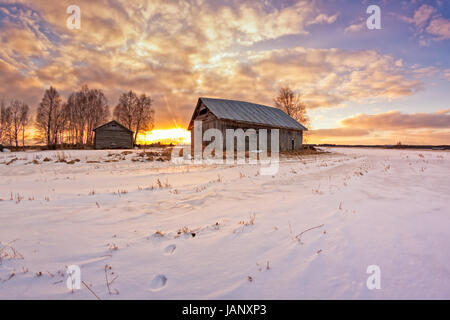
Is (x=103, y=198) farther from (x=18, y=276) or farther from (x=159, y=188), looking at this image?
(x=18, y=276)

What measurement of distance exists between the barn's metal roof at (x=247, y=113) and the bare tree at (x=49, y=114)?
93.3 feet

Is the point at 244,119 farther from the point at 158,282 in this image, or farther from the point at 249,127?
the point at 158,282

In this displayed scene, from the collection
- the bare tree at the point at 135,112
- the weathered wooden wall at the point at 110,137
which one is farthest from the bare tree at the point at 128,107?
the weathered wooden wall at the point at 110,137

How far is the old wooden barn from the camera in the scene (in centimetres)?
2019

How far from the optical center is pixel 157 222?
2.86m

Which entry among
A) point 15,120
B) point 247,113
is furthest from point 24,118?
point 247,113

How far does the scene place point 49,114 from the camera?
31672mm

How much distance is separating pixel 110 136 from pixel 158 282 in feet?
105

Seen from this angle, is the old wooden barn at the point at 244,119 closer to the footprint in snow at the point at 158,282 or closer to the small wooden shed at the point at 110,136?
the small wooden shed at the point at 110,136

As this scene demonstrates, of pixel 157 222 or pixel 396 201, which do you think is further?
pixel 396 201

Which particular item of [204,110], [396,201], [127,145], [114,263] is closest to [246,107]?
[204,110]

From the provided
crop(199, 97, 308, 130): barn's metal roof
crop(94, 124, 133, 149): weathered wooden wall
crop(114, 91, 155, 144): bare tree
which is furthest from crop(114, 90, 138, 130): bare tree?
crop(199, 97, 308, 130): barn's metal roof

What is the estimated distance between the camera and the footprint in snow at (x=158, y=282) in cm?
150
